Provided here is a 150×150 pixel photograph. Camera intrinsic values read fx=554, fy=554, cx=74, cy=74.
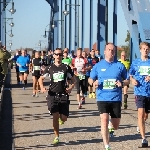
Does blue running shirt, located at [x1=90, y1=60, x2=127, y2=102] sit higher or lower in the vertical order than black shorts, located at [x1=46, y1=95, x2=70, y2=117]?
higher

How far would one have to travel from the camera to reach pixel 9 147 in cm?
891

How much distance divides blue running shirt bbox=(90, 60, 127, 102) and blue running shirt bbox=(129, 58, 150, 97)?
0.77 metres

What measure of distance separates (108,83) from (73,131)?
101 inches

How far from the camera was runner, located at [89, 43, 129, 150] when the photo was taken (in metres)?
7.98

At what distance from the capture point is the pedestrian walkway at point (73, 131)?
28.8 ft

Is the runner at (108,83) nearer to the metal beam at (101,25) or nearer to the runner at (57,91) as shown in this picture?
the runner at (57,91)

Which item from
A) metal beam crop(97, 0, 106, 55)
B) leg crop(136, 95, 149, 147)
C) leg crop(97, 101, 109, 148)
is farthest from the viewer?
metal beam crop(97, 0, 106, 55)

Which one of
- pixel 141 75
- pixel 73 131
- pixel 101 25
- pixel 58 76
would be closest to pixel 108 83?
pixel 141 75

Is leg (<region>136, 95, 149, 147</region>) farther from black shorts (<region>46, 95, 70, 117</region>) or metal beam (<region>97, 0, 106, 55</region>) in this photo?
metal beam (<region>97, 0, 106, 55</region>)

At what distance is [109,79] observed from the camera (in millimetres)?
8008

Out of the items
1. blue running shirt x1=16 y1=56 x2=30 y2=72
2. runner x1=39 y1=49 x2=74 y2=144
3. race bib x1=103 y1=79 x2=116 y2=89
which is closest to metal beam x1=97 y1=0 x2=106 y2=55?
blue running shirt x1=16 y1=56 x2=30 y2=72

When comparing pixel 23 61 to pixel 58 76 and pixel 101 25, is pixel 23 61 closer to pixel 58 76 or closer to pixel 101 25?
pixel 101 25

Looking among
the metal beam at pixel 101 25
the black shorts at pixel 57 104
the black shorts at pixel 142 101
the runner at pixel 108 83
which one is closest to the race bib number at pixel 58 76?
the black shorts at pixel 57 104

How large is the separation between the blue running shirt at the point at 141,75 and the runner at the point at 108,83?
704 millimetres
